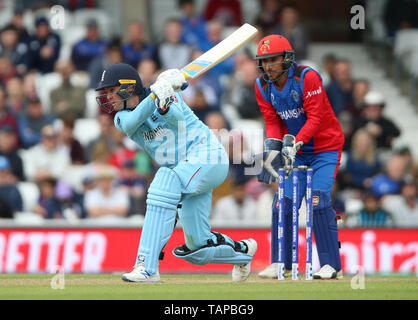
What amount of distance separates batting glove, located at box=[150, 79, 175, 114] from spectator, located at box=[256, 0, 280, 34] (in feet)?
24.4

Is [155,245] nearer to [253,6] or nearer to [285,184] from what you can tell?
[285,184]

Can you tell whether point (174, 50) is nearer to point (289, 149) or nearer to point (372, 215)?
point (372, 215)

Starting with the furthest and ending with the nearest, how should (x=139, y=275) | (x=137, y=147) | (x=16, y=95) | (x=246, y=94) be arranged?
(x=16, y=95), (x=246, y=94), (x=137, y=147), (x=139, y=275)

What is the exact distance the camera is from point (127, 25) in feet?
49.9

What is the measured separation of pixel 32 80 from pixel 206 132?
22.2 feet

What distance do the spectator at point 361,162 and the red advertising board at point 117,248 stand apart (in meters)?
1.52

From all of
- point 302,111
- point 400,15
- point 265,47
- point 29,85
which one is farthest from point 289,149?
point 400,15

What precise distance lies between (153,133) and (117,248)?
4.01 meters

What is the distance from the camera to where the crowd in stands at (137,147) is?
11703 mm

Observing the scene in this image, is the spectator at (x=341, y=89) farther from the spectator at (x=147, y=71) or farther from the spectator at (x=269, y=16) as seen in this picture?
the spectator at (x=147, y=71)

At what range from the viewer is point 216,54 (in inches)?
301

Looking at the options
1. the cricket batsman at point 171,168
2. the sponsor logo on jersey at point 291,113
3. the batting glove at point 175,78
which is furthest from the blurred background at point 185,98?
the batting glove at point 175,78

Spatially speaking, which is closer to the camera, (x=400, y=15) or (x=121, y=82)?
(x=121, y=82)

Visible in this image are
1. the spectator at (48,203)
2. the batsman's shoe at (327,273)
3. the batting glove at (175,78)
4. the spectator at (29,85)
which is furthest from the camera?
the spectator at (29,85)
